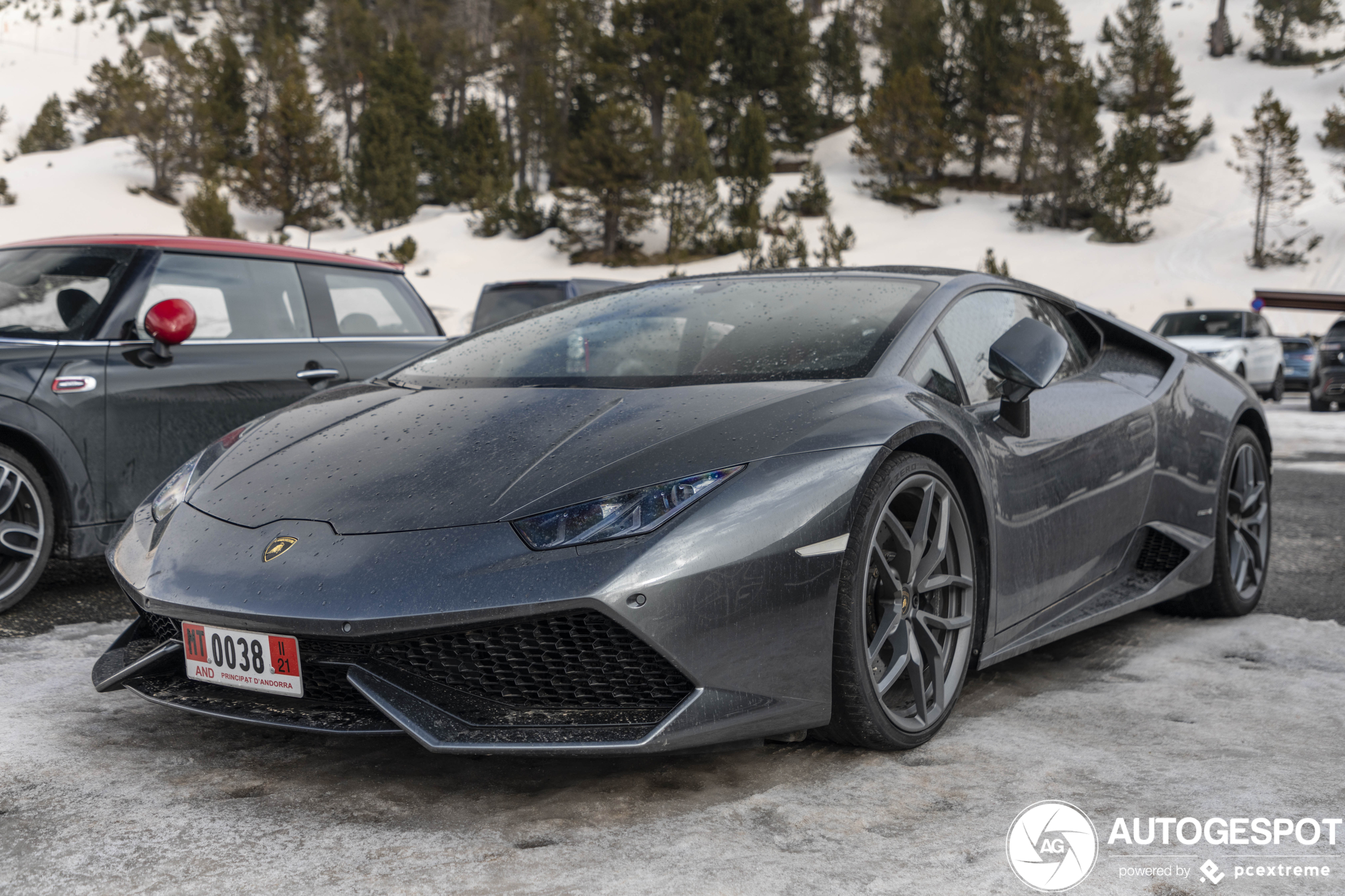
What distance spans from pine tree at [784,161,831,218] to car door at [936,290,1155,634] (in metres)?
50.5

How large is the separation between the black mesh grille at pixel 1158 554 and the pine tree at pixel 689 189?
45794mm

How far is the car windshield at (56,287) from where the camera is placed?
4.27 m

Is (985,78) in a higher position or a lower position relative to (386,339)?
higher

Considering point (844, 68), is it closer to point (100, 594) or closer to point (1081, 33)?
point (1081, 33)

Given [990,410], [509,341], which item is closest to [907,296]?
[990,410]

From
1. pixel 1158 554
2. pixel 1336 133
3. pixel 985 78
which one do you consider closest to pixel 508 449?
pixel 1158 554

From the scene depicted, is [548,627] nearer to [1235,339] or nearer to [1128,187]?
[1235,339]

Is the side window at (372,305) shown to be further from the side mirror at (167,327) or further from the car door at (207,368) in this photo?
the side mirror at (167,327)

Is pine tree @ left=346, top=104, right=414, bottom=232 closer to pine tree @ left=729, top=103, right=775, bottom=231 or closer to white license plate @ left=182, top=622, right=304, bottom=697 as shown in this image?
pine tree @ left=729, top=103, right=775, bottom=231

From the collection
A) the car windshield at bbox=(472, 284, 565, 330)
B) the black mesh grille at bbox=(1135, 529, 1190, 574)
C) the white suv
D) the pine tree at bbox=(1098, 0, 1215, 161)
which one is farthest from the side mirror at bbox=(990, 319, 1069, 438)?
the pine tree at bbox=(1098, 0, 1215, 161)

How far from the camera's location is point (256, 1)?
85.6m

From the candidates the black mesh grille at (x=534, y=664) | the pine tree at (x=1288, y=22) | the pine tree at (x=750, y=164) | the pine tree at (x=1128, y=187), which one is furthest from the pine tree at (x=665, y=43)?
the black mesh grille at (x=534, y=664)

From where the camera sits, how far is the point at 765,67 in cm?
6184

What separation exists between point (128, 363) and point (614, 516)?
2823 mm
